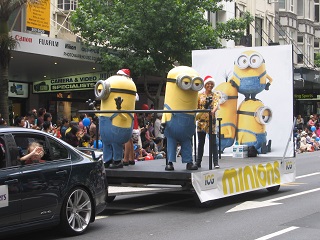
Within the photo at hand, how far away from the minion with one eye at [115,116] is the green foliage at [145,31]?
11572mm

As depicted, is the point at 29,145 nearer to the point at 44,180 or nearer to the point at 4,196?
the point at 44,180

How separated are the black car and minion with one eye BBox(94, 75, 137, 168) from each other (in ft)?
6.51

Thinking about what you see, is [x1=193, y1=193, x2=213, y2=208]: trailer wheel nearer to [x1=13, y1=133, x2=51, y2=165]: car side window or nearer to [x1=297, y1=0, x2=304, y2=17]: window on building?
[x1=13, y1=133, x2=51, y2=165]: car side window

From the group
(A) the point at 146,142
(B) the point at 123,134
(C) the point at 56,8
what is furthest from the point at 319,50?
(B) the point at 123,134

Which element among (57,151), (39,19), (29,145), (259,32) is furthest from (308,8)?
(29,145)

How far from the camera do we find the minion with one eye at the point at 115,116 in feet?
35.0

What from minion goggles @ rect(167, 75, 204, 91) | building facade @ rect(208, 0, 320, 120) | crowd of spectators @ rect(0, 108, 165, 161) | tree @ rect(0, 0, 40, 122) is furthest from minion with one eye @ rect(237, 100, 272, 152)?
building facade @ rect(208, 0, 320, 120)

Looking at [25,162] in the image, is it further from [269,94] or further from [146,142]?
[146,142]

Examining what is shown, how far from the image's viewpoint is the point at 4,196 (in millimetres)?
6965

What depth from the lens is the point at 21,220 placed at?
7.20m

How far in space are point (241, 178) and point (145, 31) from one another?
12.4 meters

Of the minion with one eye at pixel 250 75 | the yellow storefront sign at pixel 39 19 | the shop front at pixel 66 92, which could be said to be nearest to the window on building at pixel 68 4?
the shop front at pixel 66 92

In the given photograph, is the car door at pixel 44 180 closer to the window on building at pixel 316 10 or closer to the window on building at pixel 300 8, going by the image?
the window on building at pixel 300 8

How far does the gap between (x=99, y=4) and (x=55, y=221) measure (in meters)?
17.2
